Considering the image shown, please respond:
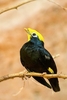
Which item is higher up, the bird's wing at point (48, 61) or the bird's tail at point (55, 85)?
the bird's wing at point (48, 61)

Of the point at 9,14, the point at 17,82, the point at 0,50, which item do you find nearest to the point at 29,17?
the point at 9,14

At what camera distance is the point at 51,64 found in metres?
1.35

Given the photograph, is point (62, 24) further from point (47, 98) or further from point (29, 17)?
point (47, 98)

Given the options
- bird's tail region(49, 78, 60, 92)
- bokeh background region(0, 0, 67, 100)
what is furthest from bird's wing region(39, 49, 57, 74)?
bokeh background region(0, 0, 67, 100)

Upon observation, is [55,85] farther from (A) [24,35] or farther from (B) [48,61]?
(A) [24,35]

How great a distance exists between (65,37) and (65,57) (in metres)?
0.19

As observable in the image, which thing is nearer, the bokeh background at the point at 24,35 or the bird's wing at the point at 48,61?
the bird's wing at the point at 48,61

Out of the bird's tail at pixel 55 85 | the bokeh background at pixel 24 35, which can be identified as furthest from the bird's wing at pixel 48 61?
the bokeh background at pixel 24 35

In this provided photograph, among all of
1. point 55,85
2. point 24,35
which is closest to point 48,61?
point 55,85

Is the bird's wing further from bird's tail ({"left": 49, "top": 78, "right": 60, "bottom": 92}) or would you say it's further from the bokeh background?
the bokeh background

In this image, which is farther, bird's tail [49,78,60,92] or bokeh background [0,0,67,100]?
bokeh background [0,0,67,100]

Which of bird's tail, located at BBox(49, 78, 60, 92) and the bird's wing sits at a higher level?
the bird's wing

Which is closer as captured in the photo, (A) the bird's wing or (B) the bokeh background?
(A) the bird's wing

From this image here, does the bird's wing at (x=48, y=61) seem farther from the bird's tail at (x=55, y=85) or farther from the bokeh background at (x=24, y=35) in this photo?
the bokeh background at (x=24, y=35)
